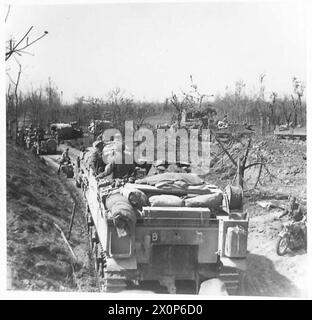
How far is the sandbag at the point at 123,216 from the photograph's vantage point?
23.1 ft

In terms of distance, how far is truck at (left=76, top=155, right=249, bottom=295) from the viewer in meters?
7.27

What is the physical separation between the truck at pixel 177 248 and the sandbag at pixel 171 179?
62 centimetres

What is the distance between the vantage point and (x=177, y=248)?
24.6ft

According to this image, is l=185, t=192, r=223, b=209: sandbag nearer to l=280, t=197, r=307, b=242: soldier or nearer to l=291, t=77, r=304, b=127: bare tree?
l=280, t=197, r=307, b=242: soldier

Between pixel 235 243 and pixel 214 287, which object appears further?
pixel 214 287

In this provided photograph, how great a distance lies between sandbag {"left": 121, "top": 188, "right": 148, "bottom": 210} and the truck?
0.38ft

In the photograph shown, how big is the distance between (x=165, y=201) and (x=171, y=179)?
0.62m

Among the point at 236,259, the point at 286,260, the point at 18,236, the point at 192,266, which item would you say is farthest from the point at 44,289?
the point at 286,260

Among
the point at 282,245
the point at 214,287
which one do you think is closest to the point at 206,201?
the point at 214,287

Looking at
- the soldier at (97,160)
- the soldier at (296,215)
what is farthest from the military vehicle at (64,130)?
the soldier at (296,215)

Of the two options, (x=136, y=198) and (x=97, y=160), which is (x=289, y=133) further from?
(x=97, y=160)

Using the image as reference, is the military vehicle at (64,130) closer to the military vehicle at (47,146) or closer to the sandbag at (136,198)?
the military vehicle at (47,146)

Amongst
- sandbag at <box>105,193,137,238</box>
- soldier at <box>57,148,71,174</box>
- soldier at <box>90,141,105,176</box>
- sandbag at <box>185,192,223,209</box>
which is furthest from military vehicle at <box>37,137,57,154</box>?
sandbag at <box>185,192,223,209</box>

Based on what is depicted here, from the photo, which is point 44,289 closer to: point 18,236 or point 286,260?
point 18,236
